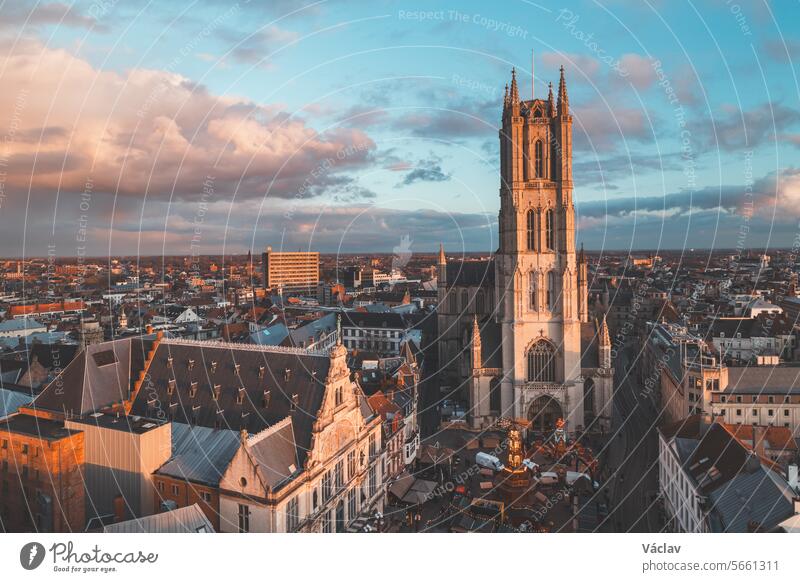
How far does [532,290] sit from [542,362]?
5.93 m

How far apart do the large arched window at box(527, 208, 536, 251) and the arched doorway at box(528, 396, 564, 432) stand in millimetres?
12365

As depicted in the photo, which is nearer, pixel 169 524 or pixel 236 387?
pixel 169 524

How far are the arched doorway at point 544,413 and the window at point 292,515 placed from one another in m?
26.2

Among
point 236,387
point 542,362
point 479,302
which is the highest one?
point 479,302

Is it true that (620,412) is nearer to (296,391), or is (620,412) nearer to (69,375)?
(296,391)

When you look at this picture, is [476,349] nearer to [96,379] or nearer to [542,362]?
[542,362]

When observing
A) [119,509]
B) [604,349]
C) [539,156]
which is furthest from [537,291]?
[119,509]

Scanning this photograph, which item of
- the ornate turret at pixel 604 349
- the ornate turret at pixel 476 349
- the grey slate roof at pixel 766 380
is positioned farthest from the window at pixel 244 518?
the grey slate roof at pixel 766 380

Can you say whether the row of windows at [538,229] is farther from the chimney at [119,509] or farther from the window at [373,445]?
the chimney at [119,509]

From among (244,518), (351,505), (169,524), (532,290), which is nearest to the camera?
(169,524)

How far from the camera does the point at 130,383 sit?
106ft

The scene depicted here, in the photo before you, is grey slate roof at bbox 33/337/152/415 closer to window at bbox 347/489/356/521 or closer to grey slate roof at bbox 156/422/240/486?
grey slate roof at bbox 156/422/240/486

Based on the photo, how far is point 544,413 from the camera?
154ft
